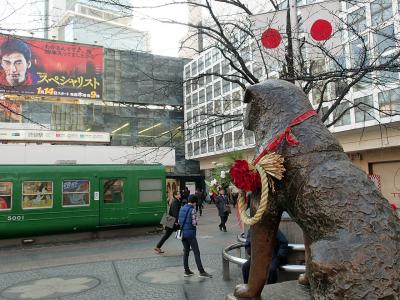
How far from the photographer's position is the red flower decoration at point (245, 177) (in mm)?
2547

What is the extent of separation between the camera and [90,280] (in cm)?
765

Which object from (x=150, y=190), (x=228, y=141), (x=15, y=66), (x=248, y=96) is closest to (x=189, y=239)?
(x=248, y=96)

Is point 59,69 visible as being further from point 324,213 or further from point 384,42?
point 324,213

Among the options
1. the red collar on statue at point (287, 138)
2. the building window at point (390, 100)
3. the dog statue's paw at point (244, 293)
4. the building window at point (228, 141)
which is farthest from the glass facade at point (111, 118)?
the red collar on statue at point (287, 138)

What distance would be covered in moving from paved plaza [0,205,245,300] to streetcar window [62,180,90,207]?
4.71ft

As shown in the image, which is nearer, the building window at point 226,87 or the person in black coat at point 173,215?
the person in black coat at point 173,215

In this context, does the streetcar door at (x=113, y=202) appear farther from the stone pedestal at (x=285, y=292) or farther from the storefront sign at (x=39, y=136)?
the storefront sign at (x=39, y=136)

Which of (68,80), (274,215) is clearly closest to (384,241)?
(274,215)

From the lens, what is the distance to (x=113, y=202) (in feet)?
Result: 45.6

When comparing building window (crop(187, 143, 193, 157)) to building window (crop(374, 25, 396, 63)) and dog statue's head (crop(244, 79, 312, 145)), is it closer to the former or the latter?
building window (crop(374, 25, 396, 63))

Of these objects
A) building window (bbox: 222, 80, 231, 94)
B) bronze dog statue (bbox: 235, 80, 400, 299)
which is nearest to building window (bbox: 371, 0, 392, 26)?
bronze dog statue (bbox: 235, 80, 400, 299)

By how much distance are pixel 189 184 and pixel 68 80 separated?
15262 millimetres

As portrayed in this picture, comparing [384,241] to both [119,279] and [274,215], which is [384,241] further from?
[119,279]

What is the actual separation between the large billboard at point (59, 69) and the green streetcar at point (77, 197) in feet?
73.4
